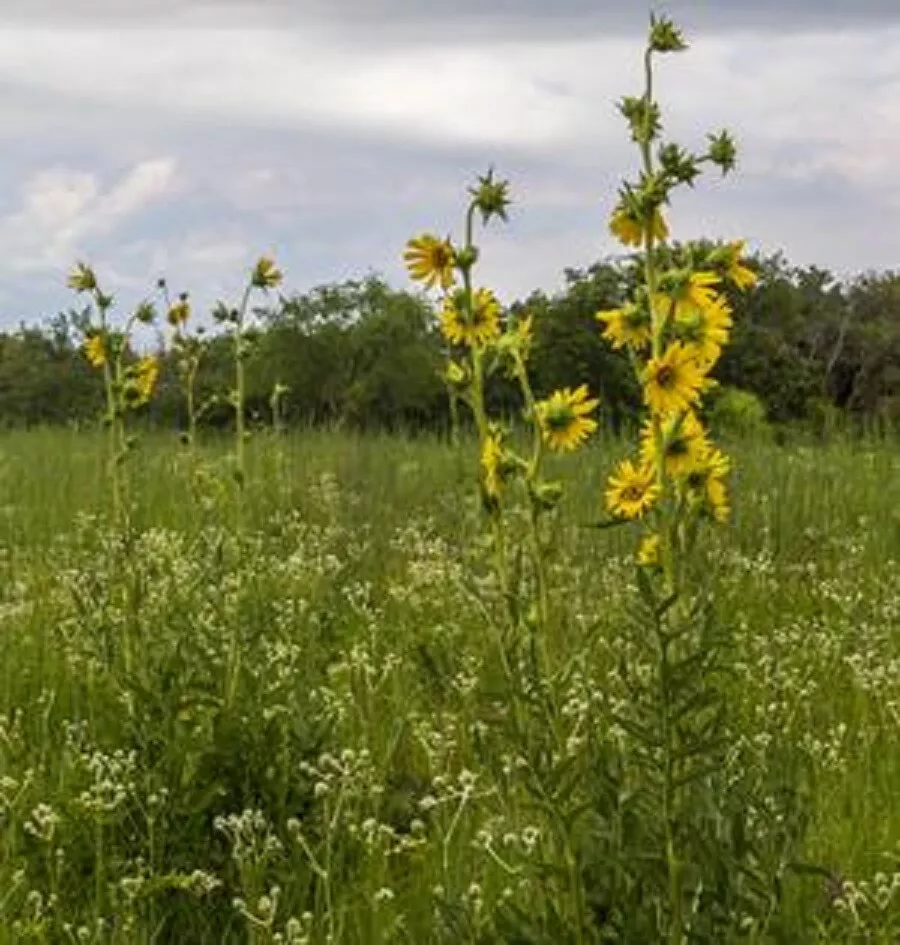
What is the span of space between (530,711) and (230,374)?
40.9 feet

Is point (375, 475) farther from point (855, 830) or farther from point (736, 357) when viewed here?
point (736, 357)

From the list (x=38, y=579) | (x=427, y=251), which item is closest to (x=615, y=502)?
(x=427, y=251)

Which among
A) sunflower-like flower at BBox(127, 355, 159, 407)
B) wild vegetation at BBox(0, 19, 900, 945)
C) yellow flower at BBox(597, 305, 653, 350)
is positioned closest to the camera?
wild vegetation at BBox(0, 19, 900, 945)

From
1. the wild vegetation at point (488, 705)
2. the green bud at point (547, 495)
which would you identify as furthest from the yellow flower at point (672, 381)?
the green bud at point (547, 495)

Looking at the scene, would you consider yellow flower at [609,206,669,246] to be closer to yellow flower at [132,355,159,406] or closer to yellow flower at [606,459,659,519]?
yellow flower at [606,459,659,519]

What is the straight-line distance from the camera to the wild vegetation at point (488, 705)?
2.12m

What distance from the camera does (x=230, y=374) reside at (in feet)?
47.2

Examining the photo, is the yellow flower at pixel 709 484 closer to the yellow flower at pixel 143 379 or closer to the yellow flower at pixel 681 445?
the yellow flower at pixel 681 445

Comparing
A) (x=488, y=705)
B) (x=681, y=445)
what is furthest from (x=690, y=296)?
(x=488, y=705)

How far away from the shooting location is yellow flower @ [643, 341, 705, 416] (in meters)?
2.20

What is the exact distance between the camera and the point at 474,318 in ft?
7.78

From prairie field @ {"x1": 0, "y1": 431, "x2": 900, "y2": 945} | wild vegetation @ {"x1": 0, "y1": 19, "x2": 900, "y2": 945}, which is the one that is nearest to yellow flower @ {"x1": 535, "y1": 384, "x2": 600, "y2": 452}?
wild vegetation @ {"x1": 0, "y1": 19, "x2": 900, "y2": 945}

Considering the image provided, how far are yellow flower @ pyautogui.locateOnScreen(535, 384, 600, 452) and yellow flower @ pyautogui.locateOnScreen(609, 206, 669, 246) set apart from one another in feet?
0.66

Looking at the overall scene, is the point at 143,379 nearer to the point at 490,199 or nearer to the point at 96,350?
the point at 96,350
